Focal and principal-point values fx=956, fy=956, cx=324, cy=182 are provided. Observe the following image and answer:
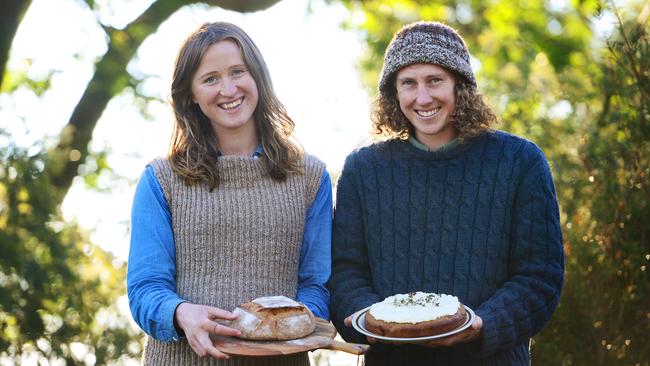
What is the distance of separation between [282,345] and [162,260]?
538 mm

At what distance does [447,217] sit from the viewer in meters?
3.31

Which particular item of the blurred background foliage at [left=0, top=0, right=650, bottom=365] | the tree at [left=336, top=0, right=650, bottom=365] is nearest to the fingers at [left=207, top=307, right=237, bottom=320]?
the blurred background foliage at [left=0, top=0, right=650, bottom=365]

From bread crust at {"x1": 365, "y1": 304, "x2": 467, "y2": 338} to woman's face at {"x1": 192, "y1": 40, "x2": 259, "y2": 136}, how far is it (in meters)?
0.87

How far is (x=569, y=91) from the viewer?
21.9ft

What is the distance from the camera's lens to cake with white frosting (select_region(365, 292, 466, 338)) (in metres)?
2.92

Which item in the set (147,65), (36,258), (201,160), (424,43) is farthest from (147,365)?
(147,65)

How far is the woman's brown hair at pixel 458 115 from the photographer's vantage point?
10.9 ft

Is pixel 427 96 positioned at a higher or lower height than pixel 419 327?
higher

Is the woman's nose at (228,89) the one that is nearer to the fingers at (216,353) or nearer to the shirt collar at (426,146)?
the shirt collar at (426,146)

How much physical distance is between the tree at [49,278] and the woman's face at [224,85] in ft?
9.22

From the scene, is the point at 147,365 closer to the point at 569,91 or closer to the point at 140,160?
the point at 569,91

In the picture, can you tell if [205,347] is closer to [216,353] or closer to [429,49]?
[216,353]

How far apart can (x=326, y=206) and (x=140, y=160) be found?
23.8 feet

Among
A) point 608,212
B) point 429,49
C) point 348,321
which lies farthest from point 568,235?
point 348,321
